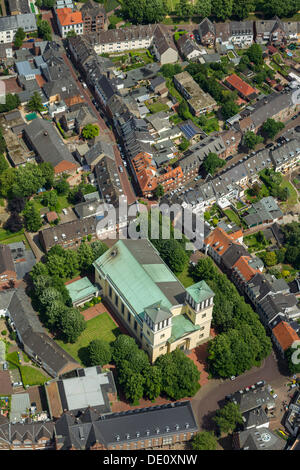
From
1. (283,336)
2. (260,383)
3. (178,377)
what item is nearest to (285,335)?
(283,336)

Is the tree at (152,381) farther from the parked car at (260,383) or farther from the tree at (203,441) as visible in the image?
the parked car at (260,383)

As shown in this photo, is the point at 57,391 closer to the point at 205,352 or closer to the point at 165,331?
the point at 165,331

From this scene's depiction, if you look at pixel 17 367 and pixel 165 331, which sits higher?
pixel 165 331

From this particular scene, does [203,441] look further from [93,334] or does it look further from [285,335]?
[93,334]

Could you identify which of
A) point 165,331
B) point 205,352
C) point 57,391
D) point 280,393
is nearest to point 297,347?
point 280,393

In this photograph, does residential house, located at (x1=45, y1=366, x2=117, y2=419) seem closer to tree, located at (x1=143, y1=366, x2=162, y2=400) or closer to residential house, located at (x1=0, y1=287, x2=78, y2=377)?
residential house, located at (x1=0, y1=287, x2=78, y2=377)
